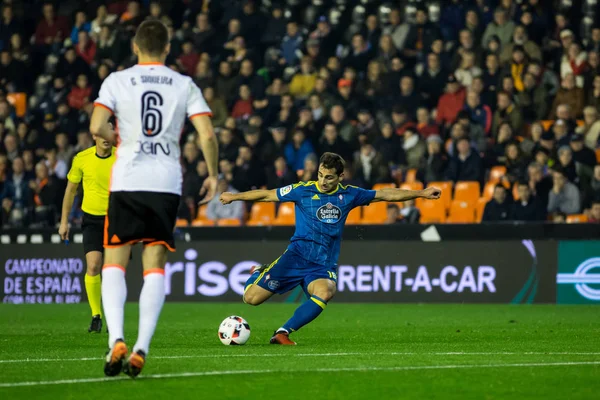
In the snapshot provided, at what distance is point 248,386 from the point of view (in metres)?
7.05

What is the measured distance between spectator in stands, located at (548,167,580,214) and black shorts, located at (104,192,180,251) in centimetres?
1253

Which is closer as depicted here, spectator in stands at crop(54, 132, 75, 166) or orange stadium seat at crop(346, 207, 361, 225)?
orange stadium seat at crop(346, 207, 361, 225)

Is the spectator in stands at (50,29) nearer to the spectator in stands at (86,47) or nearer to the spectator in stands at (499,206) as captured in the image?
the spectator in stands at (86,47)

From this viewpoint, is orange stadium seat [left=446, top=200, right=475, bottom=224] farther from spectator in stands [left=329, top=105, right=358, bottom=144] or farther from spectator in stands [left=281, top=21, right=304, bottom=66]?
spectator in stands [left=281, top=21, right=304, bottom=66]

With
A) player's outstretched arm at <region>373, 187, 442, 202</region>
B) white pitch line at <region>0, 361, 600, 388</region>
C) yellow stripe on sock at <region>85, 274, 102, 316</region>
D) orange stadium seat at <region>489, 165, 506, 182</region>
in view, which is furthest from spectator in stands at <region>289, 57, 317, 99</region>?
white pitch line at <region>0, 361, 600, 388</region>

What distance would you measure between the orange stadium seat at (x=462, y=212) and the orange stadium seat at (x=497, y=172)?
70 centimetres

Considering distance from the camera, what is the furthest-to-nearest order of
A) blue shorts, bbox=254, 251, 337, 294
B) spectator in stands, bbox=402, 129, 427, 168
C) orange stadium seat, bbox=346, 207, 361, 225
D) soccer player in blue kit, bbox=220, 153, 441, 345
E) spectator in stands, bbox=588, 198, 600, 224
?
spectator in stands, bbox=402, 129, 427, 168 < orange stadium seat, bbox=346, 207, 361, 225 < spectator in stands, bbox=588, 198, 600, 224 < blue shorts, bbox=254, 251, 337, 294 < soccer player in blue kit, bbox=220, 153, 441, 345

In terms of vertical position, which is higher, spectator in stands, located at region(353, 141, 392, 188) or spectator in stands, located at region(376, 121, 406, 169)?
spectator in stands, located at region(376, 121, 406, 169)

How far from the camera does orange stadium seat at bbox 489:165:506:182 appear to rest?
2030 centimetres

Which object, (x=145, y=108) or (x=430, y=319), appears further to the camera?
(x=430, y=319)

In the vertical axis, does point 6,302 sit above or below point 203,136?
below

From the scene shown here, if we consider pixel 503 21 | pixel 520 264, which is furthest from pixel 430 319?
pixel 503 21

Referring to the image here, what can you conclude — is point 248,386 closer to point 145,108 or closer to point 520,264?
point 145,108

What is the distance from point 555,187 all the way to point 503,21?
14.5 ft
